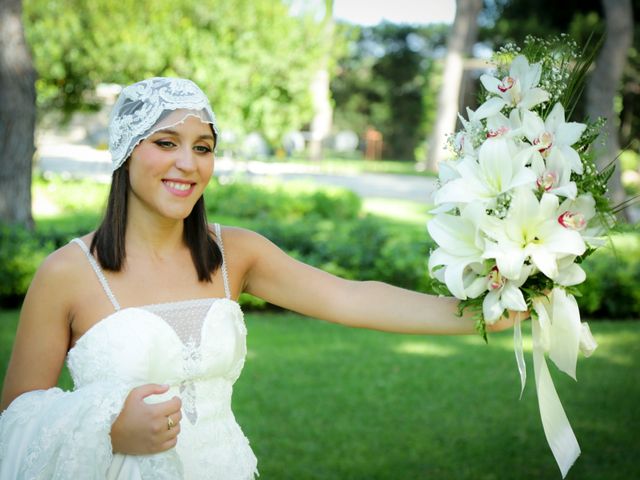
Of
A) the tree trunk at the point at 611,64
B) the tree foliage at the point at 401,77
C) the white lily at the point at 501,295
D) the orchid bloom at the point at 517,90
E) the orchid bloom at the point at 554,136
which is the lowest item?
the tree foliage at the point at 401,77

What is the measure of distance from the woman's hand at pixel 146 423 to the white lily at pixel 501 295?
793mm

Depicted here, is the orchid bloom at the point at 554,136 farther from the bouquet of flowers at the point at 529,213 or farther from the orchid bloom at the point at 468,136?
the orchid bloom at the point at 468,136

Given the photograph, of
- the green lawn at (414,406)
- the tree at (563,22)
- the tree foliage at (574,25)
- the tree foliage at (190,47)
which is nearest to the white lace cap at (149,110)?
the green lawn at (414,406)

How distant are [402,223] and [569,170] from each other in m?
12.8

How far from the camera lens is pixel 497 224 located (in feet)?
6.71

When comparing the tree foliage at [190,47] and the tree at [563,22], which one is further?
the tree at [563,22]

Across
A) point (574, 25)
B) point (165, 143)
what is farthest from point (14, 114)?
point (574, 25)

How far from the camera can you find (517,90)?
2.17 meters

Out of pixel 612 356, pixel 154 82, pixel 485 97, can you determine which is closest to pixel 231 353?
pixel 154 82

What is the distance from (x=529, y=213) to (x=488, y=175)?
0.14 m

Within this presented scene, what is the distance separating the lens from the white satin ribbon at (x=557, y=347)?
2121 mm

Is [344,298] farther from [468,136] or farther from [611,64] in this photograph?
[611,64]

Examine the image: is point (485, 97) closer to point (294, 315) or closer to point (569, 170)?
point (569, 170)

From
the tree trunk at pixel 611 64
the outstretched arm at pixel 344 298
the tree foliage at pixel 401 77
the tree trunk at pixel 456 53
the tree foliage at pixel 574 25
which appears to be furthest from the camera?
A: the tree foliage at pixel 401 77
